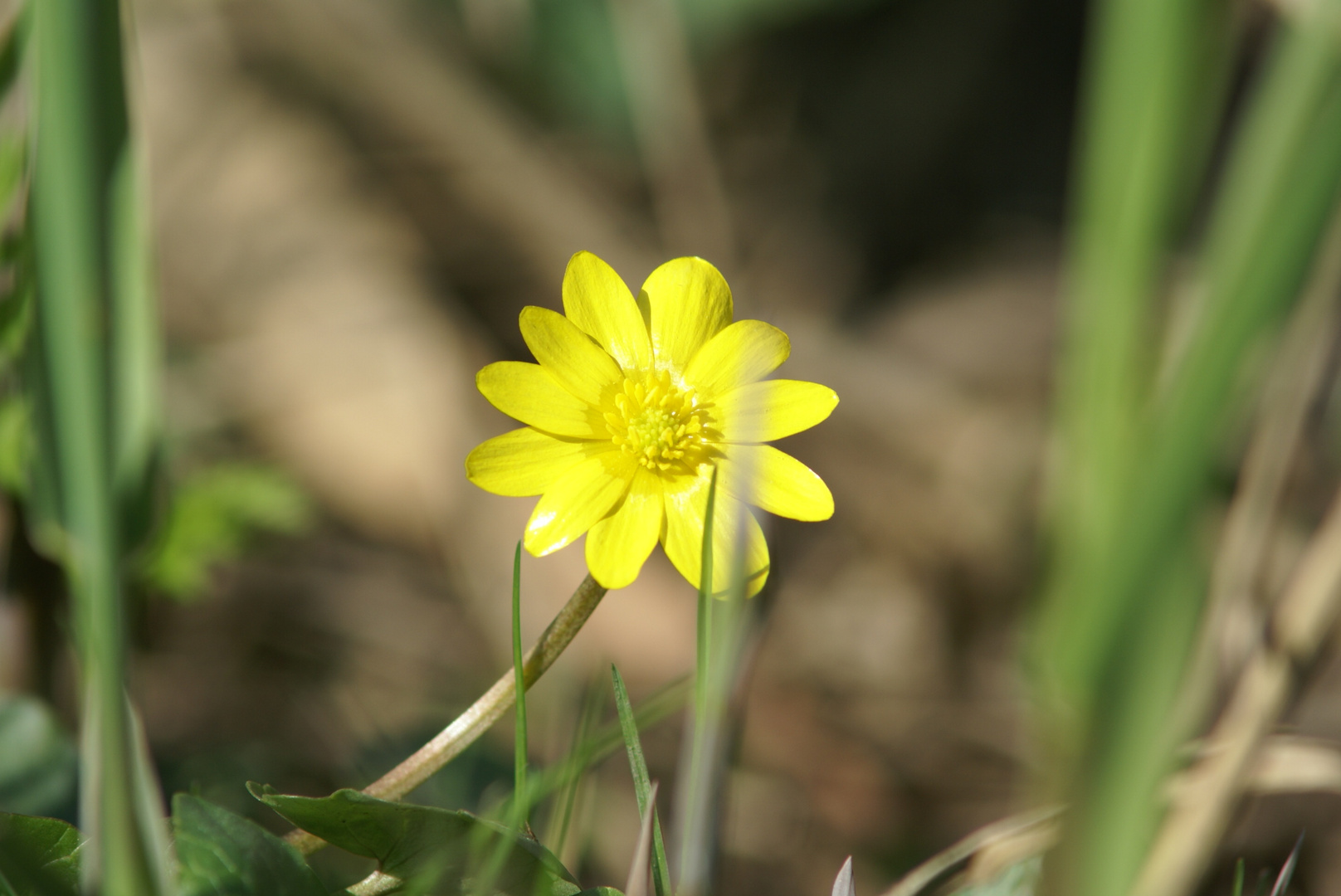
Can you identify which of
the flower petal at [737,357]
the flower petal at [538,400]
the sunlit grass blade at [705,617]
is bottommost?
the sunlit grass blade at [705,617]

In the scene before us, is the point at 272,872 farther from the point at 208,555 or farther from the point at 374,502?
the point at 374,502

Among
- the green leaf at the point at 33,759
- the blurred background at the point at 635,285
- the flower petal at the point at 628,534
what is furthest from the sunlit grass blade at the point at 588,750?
the blurred background at the point at 635,285

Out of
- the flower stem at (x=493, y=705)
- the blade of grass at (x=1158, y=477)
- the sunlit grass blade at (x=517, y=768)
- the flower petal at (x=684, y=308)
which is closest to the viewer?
the blade of grass at (x=1158, y=477)

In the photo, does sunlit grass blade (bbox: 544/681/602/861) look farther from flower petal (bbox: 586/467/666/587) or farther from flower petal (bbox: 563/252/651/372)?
flower petal (bbox: 563/252/651/372)

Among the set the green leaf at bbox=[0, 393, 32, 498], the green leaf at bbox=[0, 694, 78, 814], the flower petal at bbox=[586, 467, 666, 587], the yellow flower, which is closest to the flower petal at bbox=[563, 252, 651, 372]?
the yellow flower

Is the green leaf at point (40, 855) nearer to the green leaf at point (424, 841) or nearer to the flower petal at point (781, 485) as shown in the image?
the green leaf at point (424, 841)

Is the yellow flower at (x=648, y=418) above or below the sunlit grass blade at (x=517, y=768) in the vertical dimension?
above

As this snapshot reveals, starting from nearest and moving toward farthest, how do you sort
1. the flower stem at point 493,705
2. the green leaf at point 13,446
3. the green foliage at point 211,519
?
1. the flower stem at point 493,705
2. the green leaf at point 13,446
3. the green foliage at point 211,519
